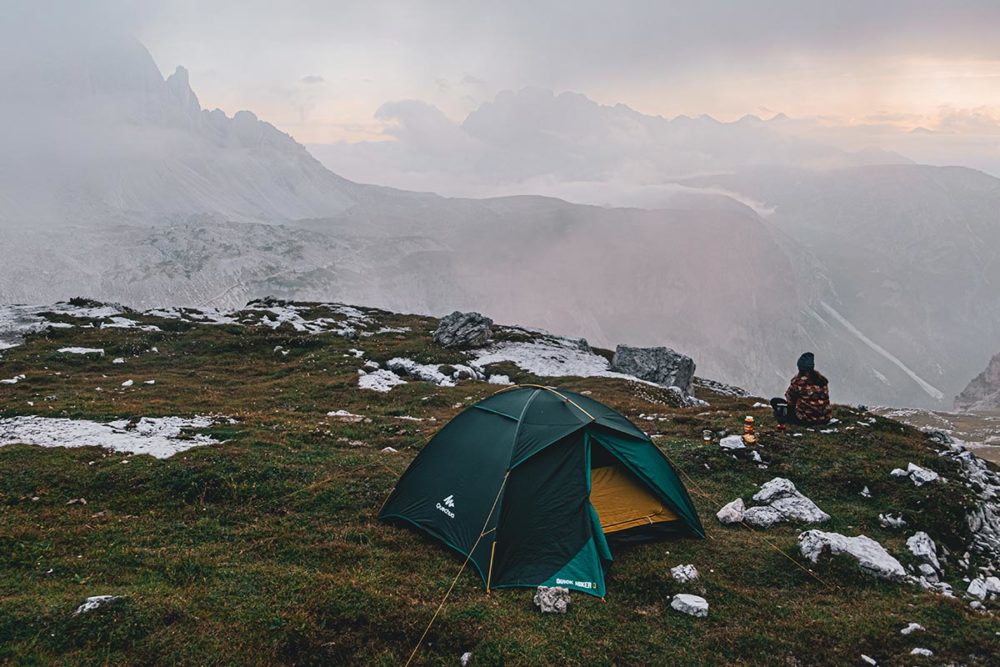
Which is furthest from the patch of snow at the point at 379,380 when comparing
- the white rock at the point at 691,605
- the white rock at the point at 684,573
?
the white rock at the point at 691,605

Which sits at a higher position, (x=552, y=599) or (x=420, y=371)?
(x=552, y=599)

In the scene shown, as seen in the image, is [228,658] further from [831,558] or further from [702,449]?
[702,449]

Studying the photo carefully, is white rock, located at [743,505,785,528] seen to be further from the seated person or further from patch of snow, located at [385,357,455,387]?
patch of snow, located at [385,357,455,387]

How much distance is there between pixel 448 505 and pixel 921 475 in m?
15.2

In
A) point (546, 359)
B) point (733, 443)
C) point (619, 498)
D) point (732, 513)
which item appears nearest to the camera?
point (619, 498)

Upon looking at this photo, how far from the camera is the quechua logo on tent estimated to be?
45.8 ft

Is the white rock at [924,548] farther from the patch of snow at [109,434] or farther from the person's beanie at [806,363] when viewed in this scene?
the patch of snow at [109,434]

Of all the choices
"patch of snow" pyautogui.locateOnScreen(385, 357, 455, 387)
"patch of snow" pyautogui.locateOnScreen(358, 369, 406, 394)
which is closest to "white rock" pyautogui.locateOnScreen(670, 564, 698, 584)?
"patch of snow" pyautogui.locateOnScreen(358, 369, 406, 394)

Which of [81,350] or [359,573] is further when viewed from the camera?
[81,350]

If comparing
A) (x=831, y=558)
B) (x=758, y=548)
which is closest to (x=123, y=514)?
(x=758, y=548)

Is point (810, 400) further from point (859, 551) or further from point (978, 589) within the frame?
point (978, 589)

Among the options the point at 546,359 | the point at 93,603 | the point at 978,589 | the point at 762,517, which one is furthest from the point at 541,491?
the point at 546,359

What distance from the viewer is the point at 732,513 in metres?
15.9

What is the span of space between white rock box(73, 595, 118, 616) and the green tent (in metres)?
6.46
